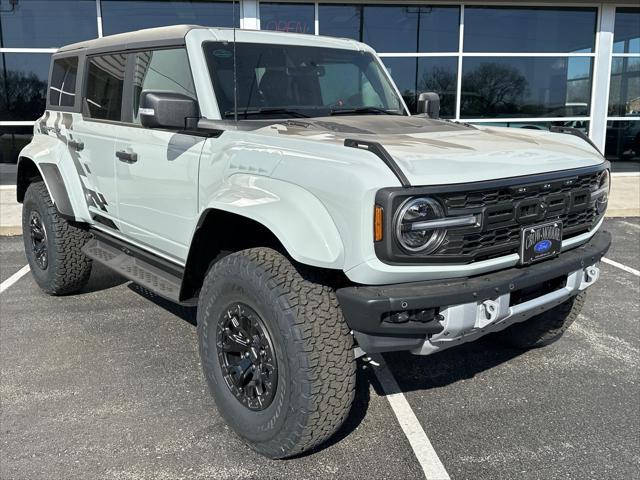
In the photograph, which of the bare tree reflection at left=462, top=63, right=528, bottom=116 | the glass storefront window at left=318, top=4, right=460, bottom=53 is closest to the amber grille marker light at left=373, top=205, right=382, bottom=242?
the glass storefront window at left=318, top=4, right=460, bottom=53

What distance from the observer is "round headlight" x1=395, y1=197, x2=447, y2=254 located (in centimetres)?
237

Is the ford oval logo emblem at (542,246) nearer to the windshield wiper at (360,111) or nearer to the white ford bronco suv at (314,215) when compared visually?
the white ford bronco suv at (314,215)

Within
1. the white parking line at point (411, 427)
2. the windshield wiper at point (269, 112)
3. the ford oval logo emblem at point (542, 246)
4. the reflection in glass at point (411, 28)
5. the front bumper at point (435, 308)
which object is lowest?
the white parking line at point (411, 427)

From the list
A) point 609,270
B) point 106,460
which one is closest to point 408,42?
point 609,270

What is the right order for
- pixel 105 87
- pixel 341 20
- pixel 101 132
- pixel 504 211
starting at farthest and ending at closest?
pixel 341 20, pixel 105 87, pixel 101 132, pixel 504 211

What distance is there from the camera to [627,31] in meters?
12.7

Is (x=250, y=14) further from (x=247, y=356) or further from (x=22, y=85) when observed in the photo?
(x=247, y=356)

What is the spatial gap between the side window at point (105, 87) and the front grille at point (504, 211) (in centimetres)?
257

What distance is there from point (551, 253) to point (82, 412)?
8.33ft

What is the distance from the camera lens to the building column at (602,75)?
1209 centimetres

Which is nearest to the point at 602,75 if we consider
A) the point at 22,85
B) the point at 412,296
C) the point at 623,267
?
the point at 623,267

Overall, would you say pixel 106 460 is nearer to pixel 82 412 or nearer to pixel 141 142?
pixel 82 412

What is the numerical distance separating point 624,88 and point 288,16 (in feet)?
23.5

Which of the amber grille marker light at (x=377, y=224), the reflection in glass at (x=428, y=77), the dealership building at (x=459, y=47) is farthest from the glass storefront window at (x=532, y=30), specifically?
the amber grille marker light at (x=377, y=224)
